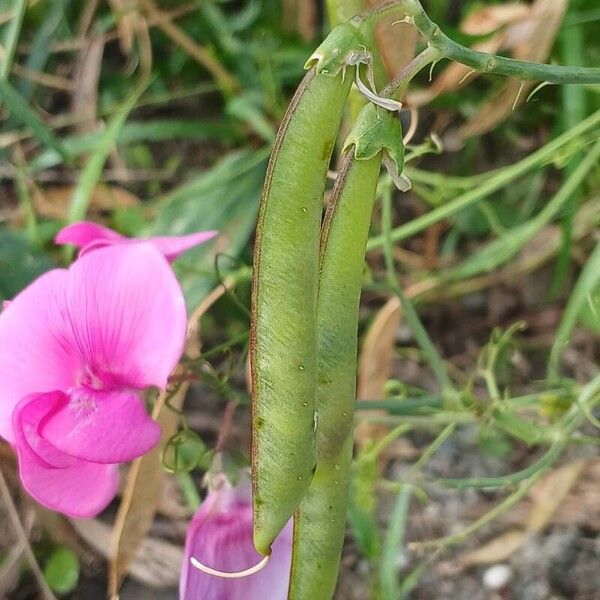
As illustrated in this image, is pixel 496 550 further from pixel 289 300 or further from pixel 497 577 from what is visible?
pixel 289 300

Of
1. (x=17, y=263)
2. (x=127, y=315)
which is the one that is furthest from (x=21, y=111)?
(x=127, y=315)

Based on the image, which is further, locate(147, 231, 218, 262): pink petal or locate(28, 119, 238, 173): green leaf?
locate(28, 119, 238, 173): green leaf

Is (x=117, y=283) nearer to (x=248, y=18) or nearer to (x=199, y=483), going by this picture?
(x=199, y=483)

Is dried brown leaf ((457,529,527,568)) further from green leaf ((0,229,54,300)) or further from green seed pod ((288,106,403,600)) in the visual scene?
green leaf ((0,229,54,300))

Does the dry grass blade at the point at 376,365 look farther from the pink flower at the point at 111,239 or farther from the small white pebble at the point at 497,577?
the pink flower at the point at 111,239

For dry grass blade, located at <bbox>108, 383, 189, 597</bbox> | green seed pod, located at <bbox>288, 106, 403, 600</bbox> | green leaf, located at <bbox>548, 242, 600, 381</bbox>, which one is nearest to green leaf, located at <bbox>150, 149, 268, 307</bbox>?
dry grass blade, located at <bbox>108, 383, 189, 597</bbox>

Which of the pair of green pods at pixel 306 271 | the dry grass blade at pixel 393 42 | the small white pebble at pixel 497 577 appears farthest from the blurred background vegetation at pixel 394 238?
the pair of green pods at pixel 306 271

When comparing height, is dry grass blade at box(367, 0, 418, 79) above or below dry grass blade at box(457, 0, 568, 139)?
above

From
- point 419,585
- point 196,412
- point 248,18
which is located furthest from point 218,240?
point 419,585
